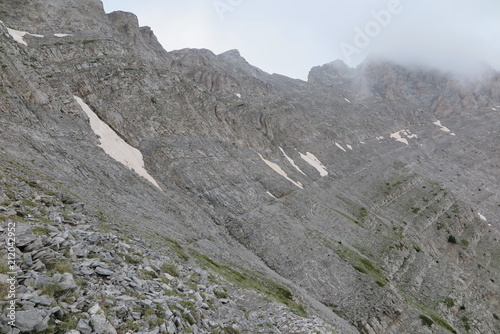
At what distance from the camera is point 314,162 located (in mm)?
92625

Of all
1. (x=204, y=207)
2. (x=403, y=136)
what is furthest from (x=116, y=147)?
(x=403, y=136)

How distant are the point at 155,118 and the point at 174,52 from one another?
339 ft

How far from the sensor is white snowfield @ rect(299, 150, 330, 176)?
89.0 metres

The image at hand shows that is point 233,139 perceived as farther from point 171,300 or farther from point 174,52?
point 174,52

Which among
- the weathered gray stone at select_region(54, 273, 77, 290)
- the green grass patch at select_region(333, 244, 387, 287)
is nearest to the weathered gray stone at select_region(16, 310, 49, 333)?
the weathered gray stone at select_region(54, 273, 77, 290)

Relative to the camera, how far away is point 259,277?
35625mm

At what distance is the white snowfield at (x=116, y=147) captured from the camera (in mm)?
47125

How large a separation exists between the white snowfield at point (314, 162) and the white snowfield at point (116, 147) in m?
54.4

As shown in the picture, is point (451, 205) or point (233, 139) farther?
point (451, 205)

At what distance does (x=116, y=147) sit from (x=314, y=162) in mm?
61723

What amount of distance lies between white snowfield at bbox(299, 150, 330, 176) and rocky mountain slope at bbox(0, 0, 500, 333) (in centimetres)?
94

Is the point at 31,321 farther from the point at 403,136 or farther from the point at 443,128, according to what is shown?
the point at 443,128

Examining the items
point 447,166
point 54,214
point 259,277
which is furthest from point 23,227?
point 447,166

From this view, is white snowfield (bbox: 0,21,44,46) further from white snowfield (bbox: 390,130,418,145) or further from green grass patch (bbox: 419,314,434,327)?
white snowfield (bbox: 390,130,418,145)
